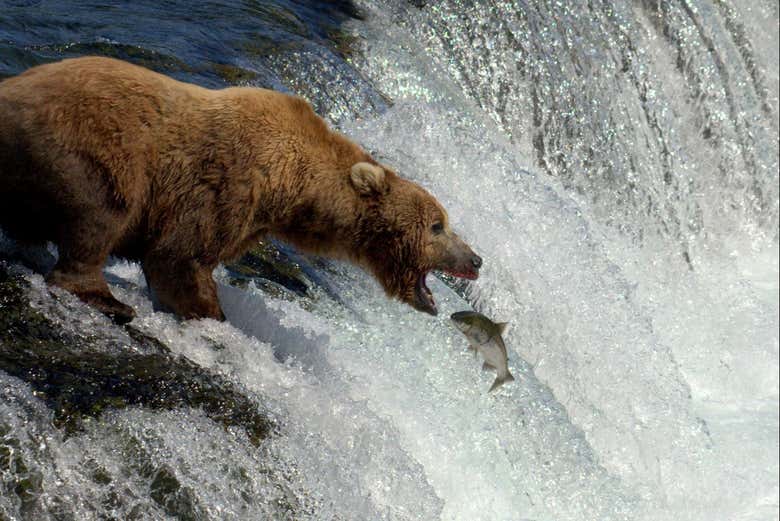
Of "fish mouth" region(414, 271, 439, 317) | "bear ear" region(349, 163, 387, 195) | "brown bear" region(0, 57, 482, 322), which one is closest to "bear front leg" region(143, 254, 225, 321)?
"brown bear" region(0, 57, 482, 322)

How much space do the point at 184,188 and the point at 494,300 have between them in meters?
2.84

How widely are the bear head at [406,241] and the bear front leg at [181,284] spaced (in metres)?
0.82

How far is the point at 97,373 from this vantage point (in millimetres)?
3896

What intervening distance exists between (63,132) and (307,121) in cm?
120

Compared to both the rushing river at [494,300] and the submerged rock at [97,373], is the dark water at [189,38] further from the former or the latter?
the submerged rock at [97,373]

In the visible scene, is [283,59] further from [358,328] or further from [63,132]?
[63,132]

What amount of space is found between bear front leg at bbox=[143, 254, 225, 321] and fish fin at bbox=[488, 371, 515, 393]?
1.76 m

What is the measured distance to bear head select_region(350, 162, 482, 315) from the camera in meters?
5.32

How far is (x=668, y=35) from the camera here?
38.4 ft

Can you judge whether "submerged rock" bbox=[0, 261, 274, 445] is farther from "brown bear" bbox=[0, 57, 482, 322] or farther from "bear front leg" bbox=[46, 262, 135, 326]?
"brown bear" bbox=[0, 57, 482, 322]

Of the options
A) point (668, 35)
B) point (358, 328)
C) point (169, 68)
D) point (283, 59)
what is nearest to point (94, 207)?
point (358, 328)

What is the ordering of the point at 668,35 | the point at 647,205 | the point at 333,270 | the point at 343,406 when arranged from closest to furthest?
the point at 343,406
the point at 333,270
the point at 647,205
the point at 668,35

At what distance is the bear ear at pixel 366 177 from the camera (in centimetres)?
513

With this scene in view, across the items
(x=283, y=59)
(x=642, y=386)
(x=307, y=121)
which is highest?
(x=307, y=121)
